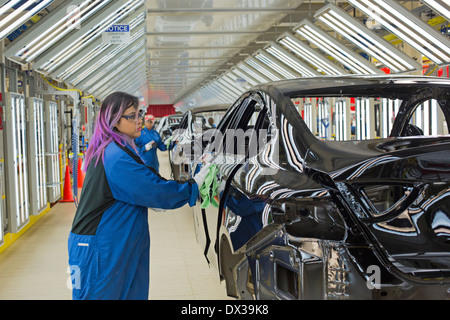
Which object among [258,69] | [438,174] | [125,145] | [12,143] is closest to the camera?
[438,174]

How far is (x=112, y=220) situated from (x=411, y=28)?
7.27 metres

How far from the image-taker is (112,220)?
2459mm

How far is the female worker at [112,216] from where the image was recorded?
2428 mm

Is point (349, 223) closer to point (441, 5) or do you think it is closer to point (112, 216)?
point (112, 216)

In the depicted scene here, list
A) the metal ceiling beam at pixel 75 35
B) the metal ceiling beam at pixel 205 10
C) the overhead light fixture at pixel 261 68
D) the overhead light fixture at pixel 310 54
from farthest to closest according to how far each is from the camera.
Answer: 1. the overhead light fixture at pixel 261 68
2. the overhead light fixture at pixel 310 54
3. the metal ceiling beam at pixel 205 10
4. the metal ceiling beam at pixel 75 35

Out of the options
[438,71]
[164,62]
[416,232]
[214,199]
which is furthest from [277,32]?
[416,232]

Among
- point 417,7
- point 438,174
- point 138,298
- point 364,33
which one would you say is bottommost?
point 138,298

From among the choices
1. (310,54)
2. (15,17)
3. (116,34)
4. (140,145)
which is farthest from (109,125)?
(310,54)

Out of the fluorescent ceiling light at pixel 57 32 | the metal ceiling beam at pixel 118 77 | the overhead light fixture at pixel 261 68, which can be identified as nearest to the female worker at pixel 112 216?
the fluorescent ceiling light at pixel 57 32

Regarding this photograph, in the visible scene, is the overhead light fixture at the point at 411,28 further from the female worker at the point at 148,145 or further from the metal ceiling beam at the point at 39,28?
the metal ceiling beam at the point at 39,28

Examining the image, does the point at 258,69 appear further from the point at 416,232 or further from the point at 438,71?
the point at 416,232

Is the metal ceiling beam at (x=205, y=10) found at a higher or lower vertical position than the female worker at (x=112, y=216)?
higher

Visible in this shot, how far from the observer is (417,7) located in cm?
1121

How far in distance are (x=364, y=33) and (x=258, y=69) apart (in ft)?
27.3
